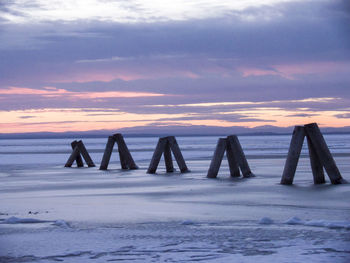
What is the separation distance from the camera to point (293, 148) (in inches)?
538

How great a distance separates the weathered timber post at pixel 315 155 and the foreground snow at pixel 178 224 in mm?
418

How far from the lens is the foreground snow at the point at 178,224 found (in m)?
6.24

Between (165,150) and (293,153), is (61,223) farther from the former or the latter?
(165,150)

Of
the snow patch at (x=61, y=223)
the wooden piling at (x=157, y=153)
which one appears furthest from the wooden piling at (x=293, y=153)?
the snow patch at (x=61, y=223)

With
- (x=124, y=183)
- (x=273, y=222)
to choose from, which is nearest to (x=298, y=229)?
(x=273, y=222)

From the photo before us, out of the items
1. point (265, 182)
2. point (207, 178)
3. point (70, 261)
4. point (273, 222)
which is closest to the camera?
point (70, 261)

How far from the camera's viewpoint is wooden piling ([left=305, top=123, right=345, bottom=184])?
1349cm

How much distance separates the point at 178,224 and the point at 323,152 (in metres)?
6.35

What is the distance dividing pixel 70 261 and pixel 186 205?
14.5 ft

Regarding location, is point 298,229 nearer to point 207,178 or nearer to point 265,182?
point 265,182

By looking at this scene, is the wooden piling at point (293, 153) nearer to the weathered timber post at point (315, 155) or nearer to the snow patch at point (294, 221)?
the weathered timber post at point (315, 155)

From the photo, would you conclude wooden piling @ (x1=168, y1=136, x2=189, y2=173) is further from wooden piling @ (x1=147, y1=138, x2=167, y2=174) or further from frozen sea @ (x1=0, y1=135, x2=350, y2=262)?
frozen sea @ (x1=0, y1=135, x2=350, y2=262)

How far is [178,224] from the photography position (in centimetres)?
807

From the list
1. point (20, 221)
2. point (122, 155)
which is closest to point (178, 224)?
point (20, 221)
